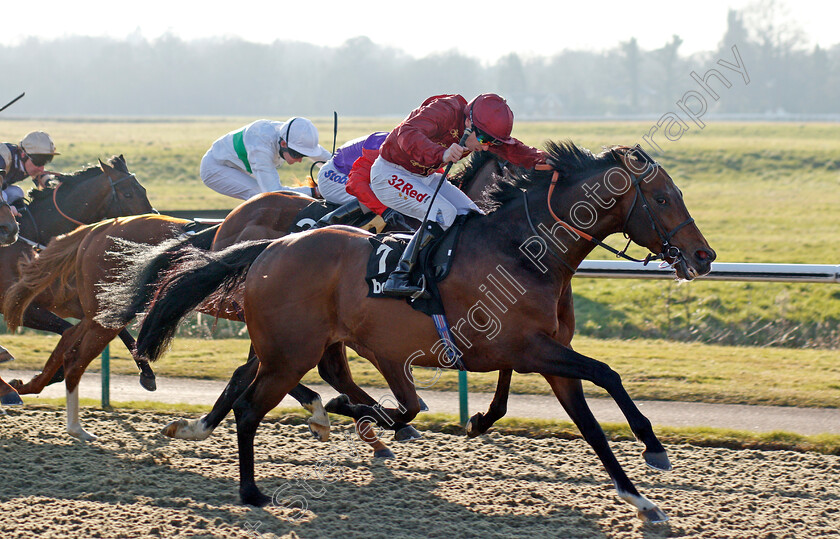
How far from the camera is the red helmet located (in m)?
4.17

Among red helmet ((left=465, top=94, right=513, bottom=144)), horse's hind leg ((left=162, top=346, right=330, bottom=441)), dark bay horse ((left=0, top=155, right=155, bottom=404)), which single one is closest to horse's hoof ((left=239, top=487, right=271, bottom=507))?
horse's hind leg ((left=162, top=346, right=330, bottom=441))

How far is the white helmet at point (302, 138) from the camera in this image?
6184 mm

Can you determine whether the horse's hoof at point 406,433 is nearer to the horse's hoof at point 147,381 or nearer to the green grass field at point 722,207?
the horse's hoof at point 147,381

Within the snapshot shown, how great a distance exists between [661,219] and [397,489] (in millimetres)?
1730

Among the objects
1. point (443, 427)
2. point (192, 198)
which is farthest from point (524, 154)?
point (192, 198)

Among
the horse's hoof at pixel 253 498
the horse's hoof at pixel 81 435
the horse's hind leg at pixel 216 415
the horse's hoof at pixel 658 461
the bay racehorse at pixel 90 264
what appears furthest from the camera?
the bay racehorse at pixel 90 264

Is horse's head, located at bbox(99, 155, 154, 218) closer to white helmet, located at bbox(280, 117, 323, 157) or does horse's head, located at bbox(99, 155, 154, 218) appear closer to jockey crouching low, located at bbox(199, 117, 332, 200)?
jockey crouching low, located at bbox(199, 117, 332, 200)

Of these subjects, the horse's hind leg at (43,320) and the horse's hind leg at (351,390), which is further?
the horse's hind leg at (43,320)

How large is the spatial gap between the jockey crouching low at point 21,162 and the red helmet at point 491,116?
372 centimetres

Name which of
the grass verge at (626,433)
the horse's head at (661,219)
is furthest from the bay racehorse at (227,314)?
the horse's head at (661,219)

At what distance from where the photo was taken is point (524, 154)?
4.61 metres

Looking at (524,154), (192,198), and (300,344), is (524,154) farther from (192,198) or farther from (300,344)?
(192,198)

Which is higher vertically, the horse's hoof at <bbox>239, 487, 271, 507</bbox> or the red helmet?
the red helmet

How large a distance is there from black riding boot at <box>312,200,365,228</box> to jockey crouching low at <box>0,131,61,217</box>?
2397mm
